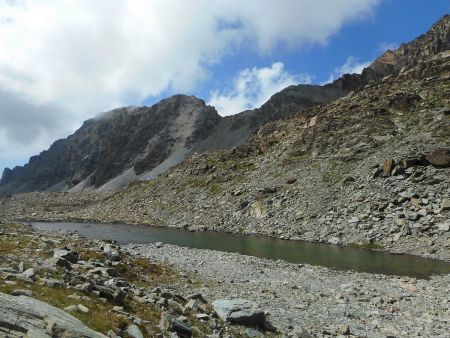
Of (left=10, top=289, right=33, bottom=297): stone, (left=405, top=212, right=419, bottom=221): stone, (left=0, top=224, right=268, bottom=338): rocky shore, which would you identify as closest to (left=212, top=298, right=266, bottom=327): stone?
(left=0, top=224, right=268, bottom=338): rocky shore

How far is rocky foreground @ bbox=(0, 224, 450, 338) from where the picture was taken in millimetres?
15086

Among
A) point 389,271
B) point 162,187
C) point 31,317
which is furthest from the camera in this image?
point 162,187

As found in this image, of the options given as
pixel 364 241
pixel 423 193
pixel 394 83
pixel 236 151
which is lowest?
pixel 364 241

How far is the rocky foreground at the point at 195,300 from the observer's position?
49.5 feet

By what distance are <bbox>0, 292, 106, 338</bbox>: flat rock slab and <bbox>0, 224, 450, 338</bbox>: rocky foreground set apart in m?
0.03

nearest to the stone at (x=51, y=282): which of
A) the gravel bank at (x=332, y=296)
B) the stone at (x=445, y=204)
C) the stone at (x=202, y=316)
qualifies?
the stone at (x=202, y=316)

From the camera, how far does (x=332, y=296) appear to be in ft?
94.5

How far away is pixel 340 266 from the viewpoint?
45.2 m

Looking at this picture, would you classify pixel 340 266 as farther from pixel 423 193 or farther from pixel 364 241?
pixel 423 193

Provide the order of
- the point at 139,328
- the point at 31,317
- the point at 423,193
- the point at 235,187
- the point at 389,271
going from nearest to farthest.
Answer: the point at 31,317 → the point at 139,328 → the point at 389,271 → the point at 423,193 → the point at 235,187

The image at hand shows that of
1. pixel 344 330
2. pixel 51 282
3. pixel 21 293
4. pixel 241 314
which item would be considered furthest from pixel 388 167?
pixel 21 293

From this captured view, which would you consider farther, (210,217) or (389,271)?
(210,217)

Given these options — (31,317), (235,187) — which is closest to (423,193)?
(235,187)

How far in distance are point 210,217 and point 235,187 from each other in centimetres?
1547
